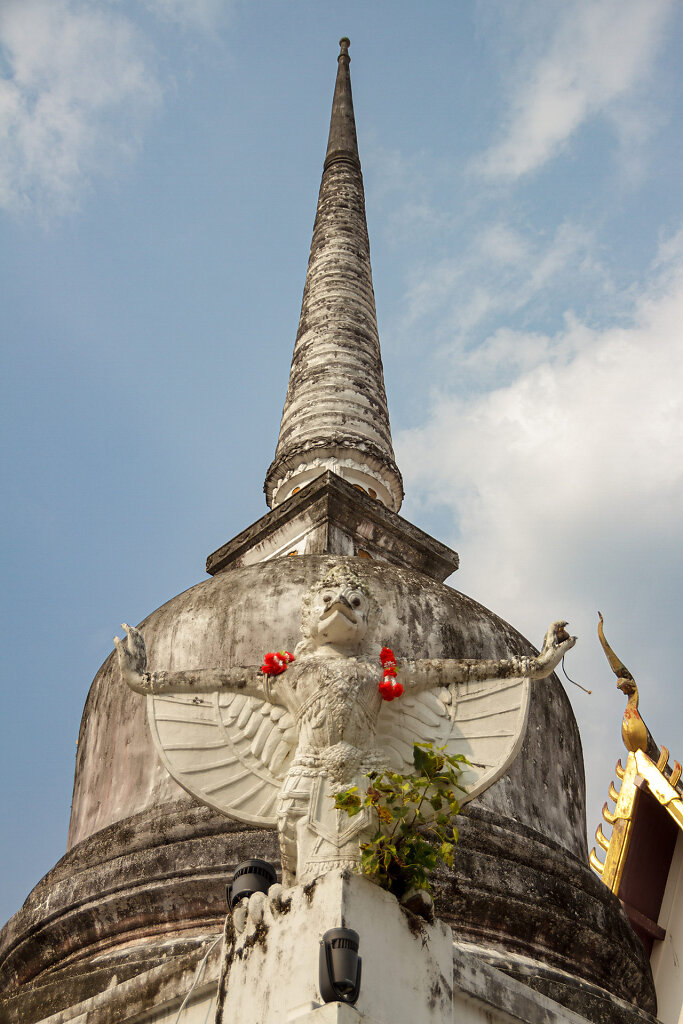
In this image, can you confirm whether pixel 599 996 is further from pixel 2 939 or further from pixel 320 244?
pixel 320 244

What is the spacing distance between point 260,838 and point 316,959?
3413 mm

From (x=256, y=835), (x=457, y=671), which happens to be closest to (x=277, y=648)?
(x=256, y=835)

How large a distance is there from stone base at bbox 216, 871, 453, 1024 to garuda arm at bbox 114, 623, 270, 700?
1305 millimetres

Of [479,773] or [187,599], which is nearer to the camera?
[479,773]

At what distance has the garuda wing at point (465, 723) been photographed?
6.16m

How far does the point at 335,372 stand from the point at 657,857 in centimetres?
711

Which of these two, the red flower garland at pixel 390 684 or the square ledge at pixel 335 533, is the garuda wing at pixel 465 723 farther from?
the square ledge at pixel 335 533

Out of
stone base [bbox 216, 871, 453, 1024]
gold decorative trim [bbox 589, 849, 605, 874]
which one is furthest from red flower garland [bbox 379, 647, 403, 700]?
gold decorative trim [bbox 589, 849, 605, 874]

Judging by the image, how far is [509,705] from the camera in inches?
247

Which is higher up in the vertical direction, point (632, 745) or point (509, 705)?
point (632, 745)

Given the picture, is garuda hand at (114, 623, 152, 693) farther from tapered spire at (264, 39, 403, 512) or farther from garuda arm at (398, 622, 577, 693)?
tapered spire at (264, 39, 403, 512)

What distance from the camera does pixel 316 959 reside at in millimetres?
5020

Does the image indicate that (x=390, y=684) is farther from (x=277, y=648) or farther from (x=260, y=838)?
(x=277, y=648)

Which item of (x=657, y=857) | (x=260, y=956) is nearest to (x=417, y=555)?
(x=657, y=857)
